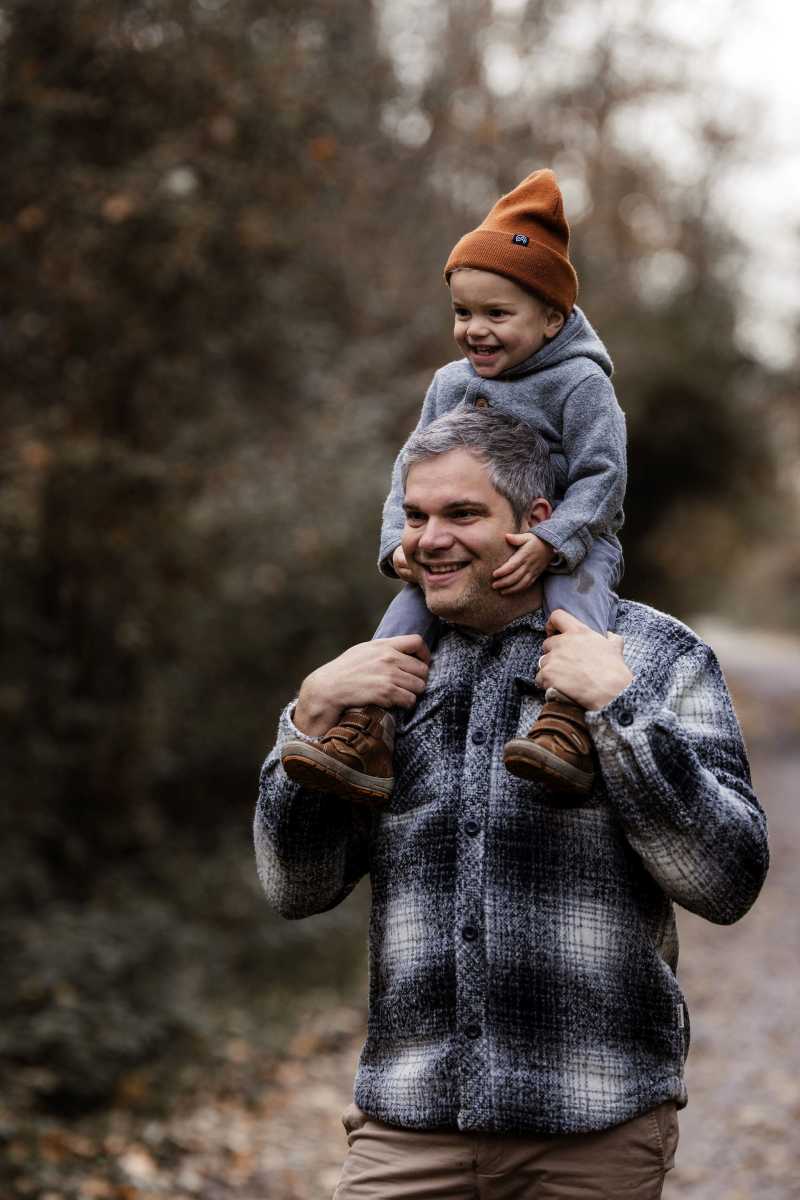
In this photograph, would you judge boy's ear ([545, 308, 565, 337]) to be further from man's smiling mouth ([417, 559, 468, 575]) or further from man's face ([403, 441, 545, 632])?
man's smiling mouth ([417, 559, 468, 575])

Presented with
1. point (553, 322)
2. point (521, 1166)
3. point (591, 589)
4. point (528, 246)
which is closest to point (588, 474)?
point (591, 589)

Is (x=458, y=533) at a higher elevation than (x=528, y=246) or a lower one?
lower

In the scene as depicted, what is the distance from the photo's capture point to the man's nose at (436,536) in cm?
257

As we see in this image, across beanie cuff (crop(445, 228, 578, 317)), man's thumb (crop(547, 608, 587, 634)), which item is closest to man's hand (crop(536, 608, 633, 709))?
man's thumb (crop(547, 608, 587, 634))

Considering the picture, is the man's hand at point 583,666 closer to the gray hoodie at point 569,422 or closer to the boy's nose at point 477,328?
the gray hoodie at point 569,422

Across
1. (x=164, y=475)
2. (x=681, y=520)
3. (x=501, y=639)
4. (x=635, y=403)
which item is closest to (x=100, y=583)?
(x=164, y=475)

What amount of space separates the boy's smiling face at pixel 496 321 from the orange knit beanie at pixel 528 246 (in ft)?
Answer: 0.08

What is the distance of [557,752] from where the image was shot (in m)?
2.29

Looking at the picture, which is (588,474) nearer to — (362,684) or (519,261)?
(519,261)

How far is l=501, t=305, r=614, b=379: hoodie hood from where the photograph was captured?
2.82 meters

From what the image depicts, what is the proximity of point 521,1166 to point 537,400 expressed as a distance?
1462 millimetres

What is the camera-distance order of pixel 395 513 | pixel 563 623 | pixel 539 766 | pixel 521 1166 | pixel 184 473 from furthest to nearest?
pixel 184 473 → pixel 395 513 → pixel 563 623 → pixel 521 1166 → pixel 539 766

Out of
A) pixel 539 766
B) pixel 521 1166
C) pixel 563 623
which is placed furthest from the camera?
pixel 563 623

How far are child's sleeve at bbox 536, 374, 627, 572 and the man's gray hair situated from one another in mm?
59
